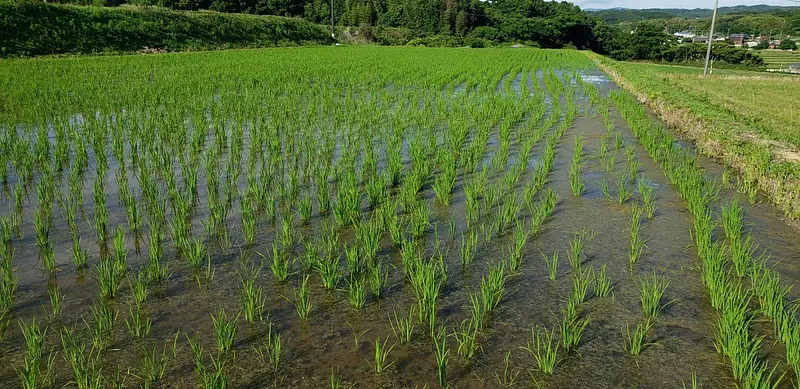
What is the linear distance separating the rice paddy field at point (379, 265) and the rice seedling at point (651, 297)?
0.07 feet

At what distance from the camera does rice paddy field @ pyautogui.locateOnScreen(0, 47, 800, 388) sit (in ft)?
7.93

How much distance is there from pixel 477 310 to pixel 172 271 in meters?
1.85

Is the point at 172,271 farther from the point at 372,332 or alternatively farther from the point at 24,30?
the point at 24,30

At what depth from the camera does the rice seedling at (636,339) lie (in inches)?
99.3

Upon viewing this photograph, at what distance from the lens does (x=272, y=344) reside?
8.39 ft

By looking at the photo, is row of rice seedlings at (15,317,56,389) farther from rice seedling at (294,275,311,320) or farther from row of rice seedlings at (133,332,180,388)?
rice seedling at (294,275,311,320)

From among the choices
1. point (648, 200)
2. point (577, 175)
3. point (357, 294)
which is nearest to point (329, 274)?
point (357, 294)

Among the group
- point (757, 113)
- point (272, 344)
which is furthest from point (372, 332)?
point (757, 113)

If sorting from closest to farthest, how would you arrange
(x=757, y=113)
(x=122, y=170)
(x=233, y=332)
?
(x=233, y=332)
(x=122, y=170)
(x=757, y=113)

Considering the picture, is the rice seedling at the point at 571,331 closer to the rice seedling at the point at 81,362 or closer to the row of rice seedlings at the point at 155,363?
A: the row of rice seedlings at the point at 155,363

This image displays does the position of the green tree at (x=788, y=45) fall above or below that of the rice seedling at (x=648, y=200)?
above

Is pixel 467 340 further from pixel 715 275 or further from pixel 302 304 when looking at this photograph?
pixel 715 275

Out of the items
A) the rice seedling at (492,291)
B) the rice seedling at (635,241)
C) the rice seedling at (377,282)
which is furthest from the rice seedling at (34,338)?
the rice seedling at (635,241)

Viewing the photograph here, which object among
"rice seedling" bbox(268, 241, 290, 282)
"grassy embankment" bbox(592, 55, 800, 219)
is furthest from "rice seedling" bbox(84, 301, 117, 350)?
"grassy embankment" bbox(592, 55, 800, 219)
